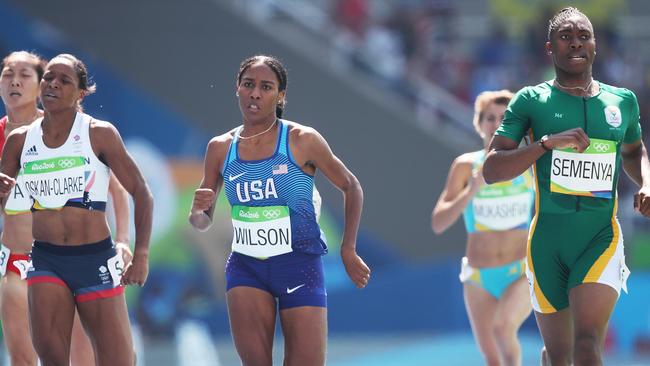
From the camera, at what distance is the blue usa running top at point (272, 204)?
283 inches

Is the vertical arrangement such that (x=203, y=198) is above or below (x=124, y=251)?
above

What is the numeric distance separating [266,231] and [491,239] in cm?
306

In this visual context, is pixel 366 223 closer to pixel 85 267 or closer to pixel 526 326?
pixel 526 326

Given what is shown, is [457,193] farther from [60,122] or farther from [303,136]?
[60,122]

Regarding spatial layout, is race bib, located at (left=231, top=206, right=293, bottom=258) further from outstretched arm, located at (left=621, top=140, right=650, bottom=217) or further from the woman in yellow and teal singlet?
the woman in yellow and teal singlet

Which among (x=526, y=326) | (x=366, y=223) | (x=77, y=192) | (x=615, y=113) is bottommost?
(x=526, y=326)

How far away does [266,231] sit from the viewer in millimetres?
7199

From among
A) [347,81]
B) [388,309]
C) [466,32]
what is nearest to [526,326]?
[388,309]

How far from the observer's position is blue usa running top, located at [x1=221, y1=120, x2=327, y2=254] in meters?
7.20

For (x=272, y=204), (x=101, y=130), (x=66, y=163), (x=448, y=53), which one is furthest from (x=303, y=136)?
(x=448, y=53)

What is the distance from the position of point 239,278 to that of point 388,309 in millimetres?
10505

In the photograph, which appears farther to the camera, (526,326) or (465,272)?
(526,326)

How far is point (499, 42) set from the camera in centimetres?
2022

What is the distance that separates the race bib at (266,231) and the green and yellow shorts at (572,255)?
1483 millimetres
